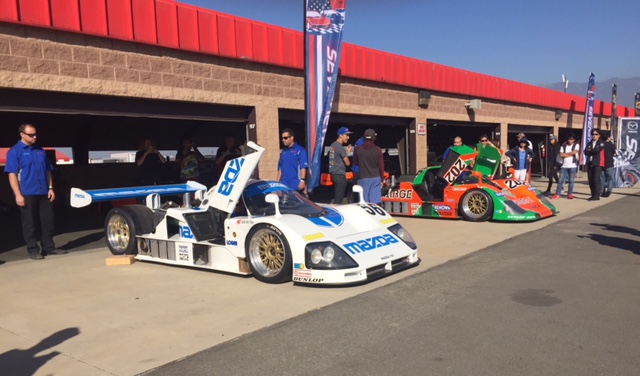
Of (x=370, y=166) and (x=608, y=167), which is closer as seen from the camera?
(x=370, y=166)

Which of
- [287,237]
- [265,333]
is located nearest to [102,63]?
[287,237]

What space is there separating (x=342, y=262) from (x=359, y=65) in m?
8.07

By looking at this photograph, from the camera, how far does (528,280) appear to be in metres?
5.11

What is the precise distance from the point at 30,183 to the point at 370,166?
206 inches

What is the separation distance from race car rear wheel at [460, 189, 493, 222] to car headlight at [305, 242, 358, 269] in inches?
199

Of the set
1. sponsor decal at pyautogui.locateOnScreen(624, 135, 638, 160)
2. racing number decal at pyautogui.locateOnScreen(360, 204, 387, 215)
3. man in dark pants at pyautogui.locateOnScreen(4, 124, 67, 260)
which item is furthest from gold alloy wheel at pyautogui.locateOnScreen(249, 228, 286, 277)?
sponsor decal at pyautogui.locateOnScreen(624, 135, 638, 160)

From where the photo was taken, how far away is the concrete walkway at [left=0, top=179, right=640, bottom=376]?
3.47 metres

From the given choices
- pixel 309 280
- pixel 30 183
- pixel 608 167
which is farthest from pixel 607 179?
pixel 30 183

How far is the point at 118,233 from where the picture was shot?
22.7 feet

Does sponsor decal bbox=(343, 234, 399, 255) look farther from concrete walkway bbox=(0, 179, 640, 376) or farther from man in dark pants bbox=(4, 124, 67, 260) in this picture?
man in dark pants bbox=(4, 124, 67, 260)

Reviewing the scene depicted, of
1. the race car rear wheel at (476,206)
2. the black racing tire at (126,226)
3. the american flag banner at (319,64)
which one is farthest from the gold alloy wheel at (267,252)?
the race car rear wheel at (476,206)

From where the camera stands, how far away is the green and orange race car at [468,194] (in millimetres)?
9047

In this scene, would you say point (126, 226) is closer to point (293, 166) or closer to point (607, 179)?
point (293, 166)

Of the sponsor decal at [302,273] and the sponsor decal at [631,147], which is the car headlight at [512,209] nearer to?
the sponsor decal at [302,273]
